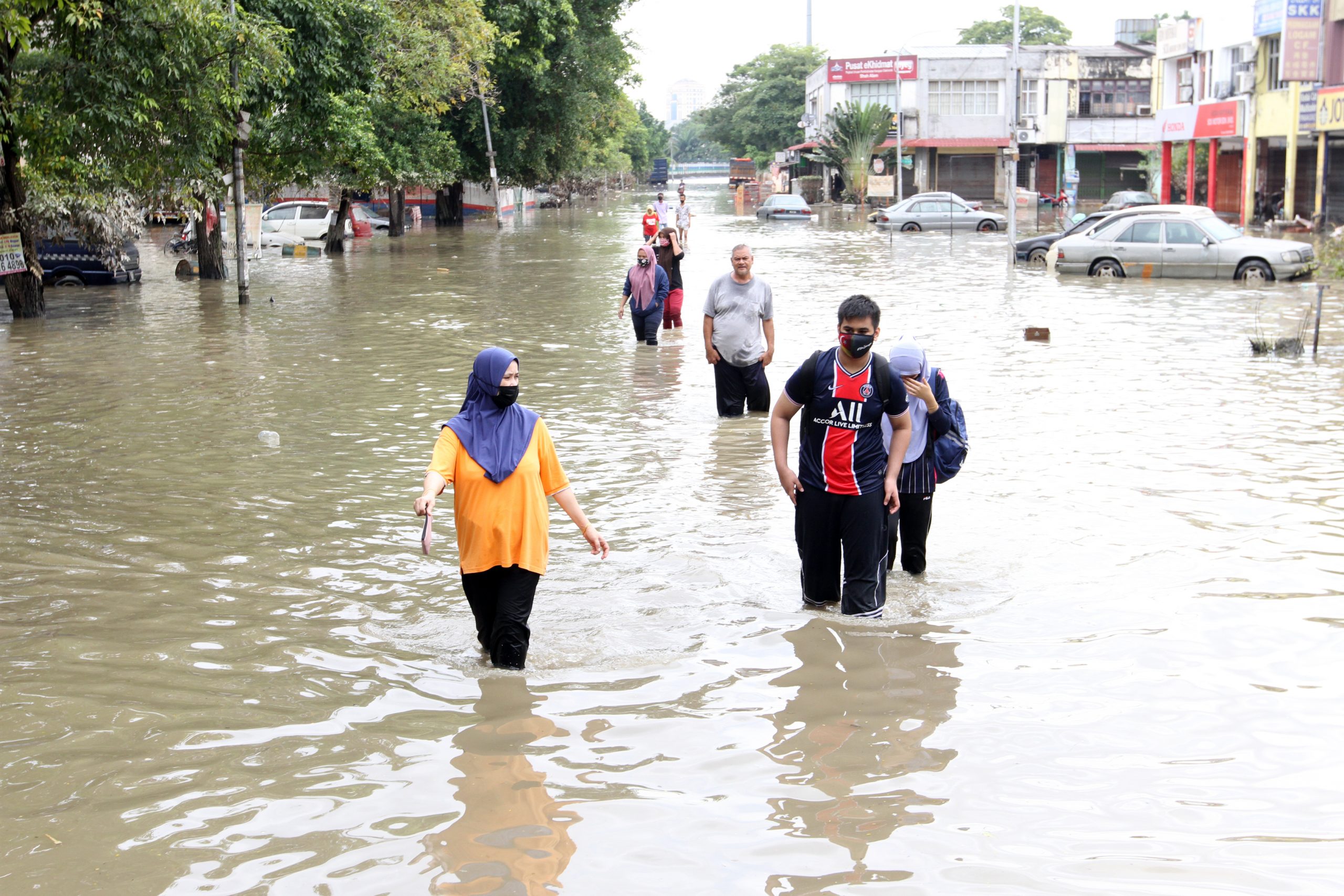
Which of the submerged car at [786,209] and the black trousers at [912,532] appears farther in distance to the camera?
the submerged car at [786,209]

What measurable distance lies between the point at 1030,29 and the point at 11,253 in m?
97.5

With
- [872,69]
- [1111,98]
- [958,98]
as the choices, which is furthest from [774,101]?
[1111,98]

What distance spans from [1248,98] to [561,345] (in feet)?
102

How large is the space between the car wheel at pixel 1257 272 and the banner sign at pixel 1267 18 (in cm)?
1541

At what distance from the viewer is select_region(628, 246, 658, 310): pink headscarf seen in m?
16.1

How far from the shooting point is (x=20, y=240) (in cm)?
1914

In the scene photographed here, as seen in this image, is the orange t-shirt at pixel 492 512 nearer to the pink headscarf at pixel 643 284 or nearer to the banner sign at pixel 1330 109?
the pink headscarf at pixel 643 284

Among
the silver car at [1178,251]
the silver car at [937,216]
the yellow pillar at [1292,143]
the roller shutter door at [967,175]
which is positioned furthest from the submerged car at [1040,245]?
the roller shutter door at [967,175]

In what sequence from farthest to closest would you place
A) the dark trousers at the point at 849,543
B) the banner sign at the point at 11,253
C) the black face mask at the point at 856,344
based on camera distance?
the banner sign at the point at 11,253
the dark trousers at the point at 849,543
the black face mask at the point at 856,344

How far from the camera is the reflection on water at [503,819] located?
423 cm

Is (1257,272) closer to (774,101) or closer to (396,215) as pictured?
(396,215)

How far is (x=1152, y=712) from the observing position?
5520 mm

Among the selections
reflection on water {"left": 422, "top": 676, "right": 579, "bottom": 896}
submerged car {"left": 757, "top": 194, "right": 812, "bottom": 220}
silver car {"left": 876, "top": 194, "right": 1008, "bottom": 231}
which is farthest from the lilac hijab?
submerged car {"left": 757, "top": 194, "right": 812, "bottom": 220}

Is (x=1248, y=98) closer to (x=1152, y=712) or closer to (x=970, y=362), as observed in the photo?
(x=970, y=362)
